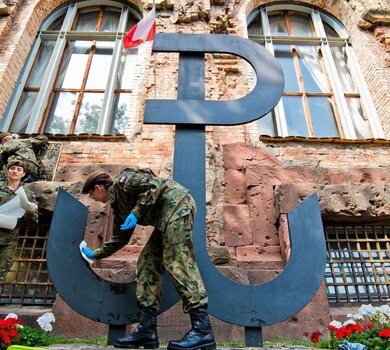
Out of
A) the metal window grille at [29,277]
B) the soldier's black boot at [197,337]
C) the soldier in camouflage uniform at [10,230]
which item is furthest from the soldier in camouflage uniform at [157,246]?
the metal window grille at [29,277]

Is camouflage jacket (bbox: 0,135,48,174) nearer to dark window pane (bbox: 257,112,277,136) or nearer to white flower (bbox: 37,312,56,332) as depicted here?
white flower (bbox: 37,312,56,332)

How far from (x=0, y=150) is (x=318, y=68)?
215 inches

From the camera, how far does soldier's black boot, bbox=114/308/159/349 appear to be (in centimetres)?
213

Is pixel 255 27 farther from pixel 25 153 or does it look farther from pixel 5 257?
pixel 5 257

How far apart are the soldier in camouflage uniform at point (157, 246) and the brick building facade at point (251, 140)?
985 mm

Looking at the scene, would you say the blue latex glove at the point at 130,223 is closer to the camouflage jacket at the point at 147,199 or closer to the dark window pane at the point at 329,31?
the camouflage jacket at the point at 147,199

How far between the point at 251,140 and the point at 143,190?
10.2 feet

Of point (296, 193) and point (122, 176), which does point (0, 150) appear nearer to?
point (122, 176)

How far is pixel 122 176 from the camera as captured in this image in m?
2.39

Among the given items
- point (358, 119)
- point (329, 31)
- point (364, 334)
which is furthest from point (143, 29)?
point (364, 334)

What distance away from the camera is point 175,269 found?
2.14 meters

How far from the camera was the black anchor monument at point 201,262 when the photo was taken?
229cm

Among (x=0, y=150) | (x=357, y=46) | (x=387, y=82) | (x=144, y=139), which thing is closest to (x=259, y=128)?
(x=144, y=139)

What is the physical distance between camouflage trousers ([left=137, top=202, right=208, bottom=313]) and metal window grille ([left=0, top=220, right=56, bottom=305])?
2100 mm
